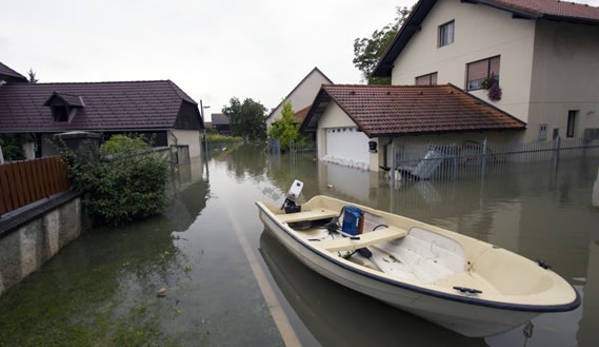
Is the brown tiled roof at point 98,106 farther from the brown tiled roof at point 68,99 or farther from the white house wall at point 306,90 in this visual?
the white house wall at point 306,90

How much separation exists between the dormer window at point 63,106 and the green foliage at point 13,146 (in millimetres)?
2204

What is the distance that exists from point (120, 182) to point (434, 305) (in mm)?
6813

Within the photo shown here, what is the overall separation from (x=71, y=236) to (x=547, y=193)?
11.8 metres

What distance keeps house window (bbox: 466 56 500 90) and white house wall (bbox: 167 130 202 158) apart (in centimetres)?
1746

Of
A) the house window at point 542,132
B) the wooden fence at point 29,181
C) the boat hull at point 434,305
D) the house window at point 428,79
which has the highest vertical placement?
the house window at point 428,79

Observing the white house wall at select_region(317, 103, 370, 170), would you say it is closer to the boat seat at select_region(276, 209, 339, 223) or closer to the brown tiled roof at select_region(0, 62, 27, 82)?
the boat seat at select_region(276, 209, 339, 223)

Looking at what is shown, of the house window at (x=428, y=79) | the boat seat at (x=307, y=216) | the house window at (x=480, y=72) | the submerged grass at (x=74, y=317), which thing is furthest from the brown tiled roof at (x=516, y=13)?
the submerged grass at (x=74, y=317)

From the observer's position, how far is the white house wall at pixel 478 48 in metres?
13.3

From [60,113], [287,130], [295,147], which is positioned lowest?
[295,147]

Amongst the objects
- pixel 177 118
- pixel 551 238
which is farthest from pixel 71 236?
pixel 177 118

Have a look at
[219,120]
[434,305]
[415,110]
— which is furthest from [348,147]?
[219,120]

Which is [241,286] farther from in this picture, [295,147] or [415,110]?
[295,147]

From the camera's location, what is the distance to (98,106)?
835 inches

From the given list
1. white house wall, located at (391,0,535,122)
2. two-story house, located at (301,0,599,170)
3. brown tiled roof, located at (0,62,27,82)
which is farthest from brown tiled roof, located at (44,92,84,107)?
white house wall, located at (391,0,535,122)
